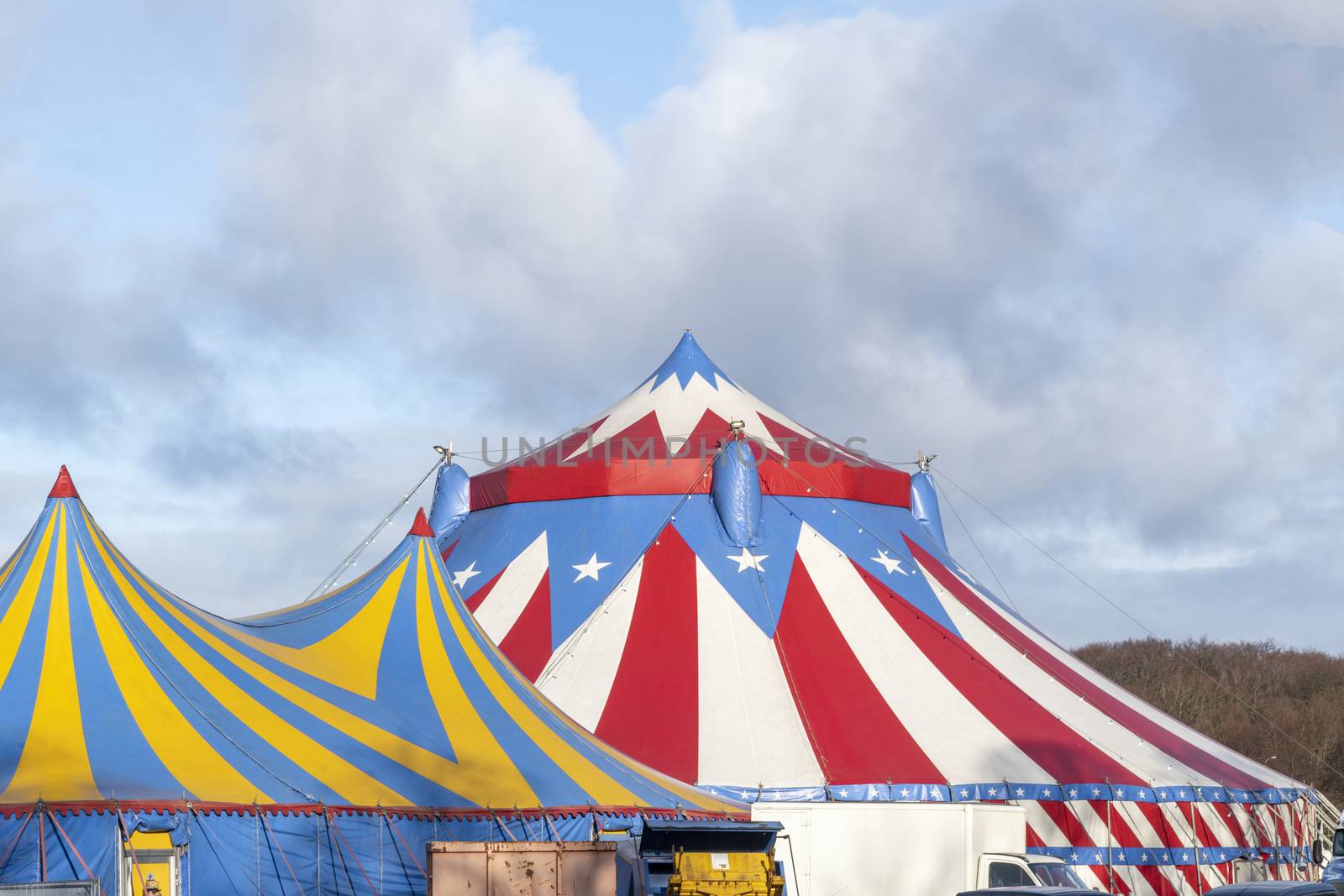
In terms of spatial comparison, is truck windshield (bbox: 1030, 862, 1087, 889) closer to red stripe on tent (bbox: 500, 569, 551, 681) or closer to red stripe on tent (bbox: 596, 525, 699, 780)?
red stripe on tent (bbox: 596, 525, 699, 780)

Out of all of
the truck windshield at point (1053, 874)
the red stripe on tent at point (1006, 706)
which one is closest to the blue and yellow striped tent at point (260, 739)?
the truck windshield at point (1053, 874)

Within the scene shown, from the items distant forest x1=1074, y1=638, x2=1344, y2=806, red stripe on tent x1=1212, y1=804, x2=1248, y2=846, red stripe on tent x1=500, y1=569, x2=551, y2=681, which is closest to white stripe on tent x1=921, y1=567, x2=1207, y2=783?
red stripe on tent x1=1212, y1=804, x2=1248, y2=846

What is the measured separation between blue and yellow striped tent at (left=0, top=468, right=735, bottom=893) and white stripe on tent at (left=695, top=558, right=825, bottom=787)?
148 cm

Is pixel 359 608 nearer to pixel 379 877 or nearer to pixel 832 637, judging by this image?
pixel 379 877

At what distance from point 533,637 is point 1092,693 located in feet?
15.6

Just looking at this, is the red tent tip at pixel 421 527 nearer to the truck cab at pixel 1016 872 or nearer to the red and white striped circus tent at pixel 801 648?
the red and white striped circus tent at pixel 801 648

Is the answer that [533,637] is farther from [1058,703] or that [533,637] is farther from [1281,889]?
[1281,889]

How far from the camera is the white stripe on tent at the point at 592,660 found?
13.4 m

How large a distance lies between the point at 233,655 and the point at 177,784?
1.71 meters

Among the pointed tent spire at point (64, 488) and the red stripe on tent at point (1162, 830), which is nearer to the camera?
the pointed tent spire at point (64, 488)

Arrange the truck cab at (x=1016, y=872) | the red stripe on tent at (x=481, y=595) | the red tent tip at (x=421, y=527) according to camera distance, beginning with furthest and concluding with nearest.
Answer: the red stripe on tent at (x=481, y=595)
the red tent tip at (x=421, y=527)
the truck cab at (x=1016, y=872)

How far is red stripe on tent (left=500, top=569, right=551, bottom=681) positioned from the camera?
14.0m

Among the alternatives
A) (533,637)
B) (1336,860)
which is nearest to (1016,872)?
(1336,860)

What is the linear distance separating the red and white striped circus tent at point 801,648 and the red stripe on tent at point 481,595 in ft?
0.15
